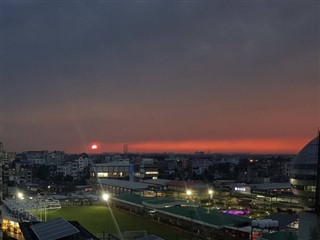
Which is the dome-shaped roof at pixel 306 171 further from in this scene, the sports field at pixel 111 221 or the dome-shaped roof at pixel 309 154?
the sports field at pixel 111 221

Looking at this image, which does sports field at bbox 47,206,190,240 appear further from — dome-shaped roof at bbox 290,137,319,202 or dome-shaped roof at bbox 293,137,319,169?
dome-shaped roof at bbox 293,137,319,169

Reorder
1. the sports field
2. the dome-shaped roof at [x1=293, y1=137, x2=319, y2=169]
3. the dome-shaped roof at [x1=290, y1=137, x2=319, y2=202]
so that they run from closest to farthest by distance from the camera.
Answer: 1. the dome-shaped roof at [x1=290, y1=137, x2=319, y2=202]
2. the dome-shaped roof at [x1=293, y1=137, x2=319, y2=169]
3. the sports field

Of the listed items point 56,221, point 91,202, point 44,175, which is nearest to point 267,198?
point 91,202

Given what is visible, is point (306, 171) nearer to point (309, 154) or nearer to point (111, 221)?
point (309, 154)

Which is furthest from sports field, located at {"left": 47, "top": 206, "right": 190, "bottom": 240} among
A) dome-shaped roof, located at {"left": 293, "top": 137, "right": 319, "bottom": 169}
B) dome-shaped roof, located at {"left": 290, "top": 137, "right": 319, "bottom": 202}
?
dome-shaped roof, located at {"left": 293, "top": 137, "right": 319, "bottom": 169}

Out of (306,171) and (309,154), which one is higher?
(309,154)

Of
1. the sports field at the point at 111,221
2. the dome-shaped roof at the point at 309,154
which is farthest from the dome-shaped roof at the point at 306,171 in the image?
the sports field at the point at 111,221

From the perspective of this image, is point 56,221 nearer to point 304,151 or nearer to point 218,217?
point 218,217

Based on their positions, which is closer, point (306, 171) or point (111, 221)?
point (306, 171)

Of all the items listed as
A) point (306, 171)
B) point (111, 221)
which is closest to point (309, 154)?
point (306, 171)

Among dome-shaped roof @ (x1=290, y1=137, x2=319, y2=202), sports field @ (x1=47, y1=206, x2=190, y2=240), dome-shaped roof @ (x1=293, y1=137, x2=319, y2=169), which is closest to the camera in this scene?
dome-shaped roof @ (x1=290, y1=137, x2=319, y2=202)
